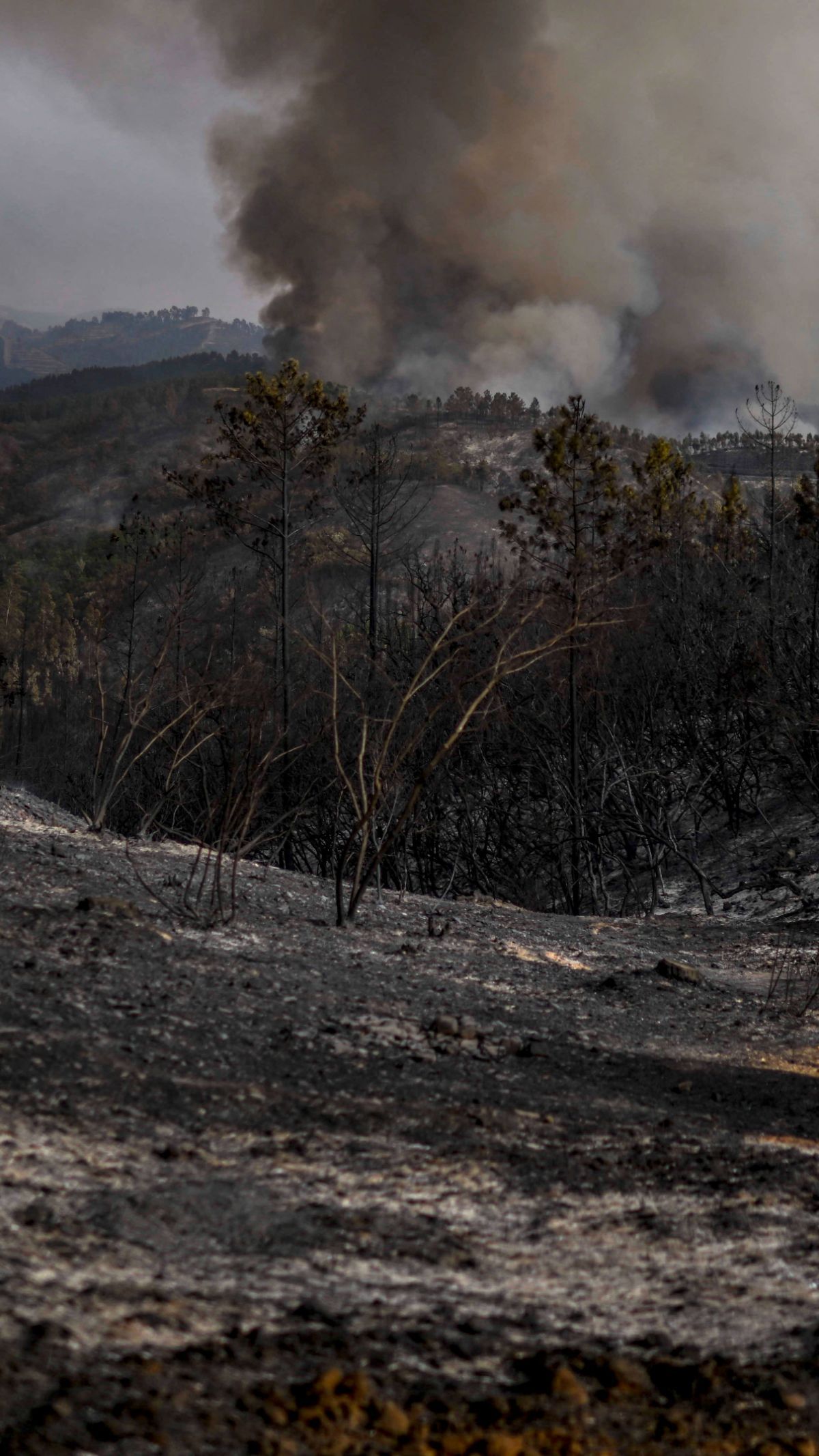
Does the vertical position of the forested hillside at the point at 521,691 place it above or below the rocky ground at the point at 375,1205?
above

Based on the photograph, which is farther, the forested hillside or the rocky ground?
the forested hillside

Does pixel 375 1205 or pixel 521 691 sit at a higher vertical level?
pixel 521 691

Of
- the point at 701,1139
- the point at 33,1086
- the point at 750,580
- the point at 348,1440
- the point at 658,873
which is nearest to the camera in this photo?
the point at 348,1440

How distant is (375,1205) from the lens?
3031 mm

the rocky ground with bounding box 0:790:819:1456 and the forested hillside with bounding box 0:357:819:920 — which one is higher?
the forested hillside with bounding box 0:357:819:920

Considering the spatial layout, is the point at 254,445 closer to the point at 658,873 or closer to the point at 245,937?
the point at 658,873

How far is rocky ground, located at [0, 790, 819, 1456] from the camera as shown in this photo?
2.02 metres

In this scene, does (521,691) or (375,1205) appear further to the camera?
(521,691)

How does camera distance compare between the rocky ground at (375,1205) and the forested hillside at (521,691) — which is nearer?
the rocky ground at (375,1205)

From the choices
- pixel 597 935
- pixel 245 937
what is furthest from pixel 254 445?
pixel 245 937

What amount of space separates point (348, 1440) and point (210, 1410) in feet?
0.79

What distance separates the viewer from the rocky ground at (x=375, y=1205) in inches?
79.7

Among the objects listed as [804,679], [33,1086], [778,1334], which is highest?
[804,679]

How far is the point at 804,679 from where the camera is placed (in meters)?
14.3
